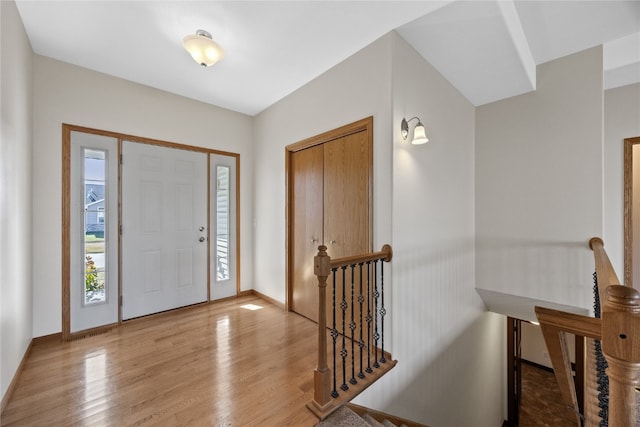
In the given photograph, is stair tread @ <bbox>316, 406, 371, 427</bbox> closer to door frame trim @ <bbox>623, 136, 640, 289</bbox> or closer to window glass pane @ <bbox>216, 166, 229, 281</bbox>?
window glass pane @ <bbox>216, 166, 229, 281</bbox>

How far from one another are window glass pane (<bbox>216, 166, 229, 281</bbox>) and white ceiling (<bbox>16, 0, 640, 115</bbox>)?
46.9 inches

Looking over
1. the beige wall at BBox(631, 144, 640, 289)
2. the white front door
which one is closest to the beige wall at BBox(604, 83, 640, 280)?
the beige wall at BBox(631, 144, 640, 289)

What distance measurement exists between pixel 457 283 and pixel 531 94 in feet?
7.63

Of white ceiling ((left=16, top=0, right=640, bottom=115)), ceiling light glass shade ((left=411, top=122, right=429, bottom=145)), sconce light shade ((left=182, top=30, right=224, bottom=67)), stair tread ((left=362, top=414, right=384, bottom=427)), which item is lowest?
stair tread ((left=362, top=414, right=384, bottom=427))

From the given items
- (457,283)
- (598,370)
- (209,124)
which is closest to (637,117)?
(457,283)

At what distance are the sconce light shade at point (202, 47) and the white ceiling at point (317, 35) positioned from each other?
9 cm

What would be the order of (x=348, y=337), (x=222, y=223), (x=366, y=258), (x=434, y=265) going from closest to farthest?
1. (x=366, y=258)
2. (x=348, y=337)
3. (x=434, y=265)
4. (x=222, y=223)

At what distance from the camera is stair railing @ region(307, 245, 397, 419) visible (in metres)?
1.64

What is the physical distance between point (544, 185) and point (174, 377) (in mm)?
4018

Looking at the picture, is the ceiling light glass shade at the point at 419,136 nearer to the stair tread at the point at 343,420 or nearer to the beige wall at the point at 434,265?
the beige wall at the point at 434,265

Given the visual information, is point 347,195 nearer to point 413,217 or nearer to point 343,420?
point 413,217

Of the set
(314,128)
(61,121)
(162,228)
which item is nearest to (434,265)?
(314,128)

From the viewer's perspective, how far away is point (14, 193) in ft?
5.93

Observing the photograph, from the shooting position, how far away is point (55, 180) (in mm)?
2428
